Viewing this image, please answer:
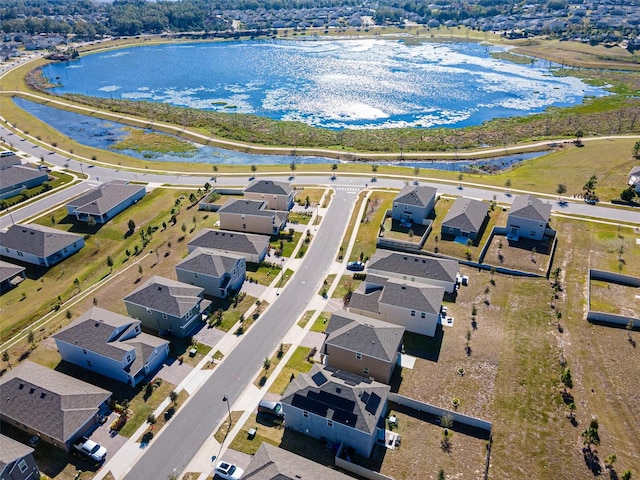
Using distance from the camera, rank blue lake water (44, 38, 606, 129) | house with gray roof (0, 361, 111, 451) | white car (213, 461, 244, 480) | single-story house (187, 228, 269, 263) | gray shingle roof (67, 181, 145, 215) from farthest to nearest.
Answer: blue lake water (44, 38, 606, 129) → gray shingle roof (67, 181, 145, 215) → single-story house (187, 228, 269, 263) → house with gray roof (0, 361, 111, 451) → white car (213, 461, 244, 480)

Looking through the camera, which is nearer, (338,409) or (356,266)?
(338,409)

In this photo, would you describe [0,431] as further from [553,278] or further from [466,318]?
[553,278]

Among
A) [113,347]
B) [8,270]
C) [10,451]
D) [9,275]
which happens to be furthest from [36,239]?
[10,451]

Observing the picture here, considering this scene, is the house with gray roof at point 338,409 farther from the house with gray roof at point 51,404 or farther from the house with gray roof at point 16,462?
the house with gray roof at point 16,462

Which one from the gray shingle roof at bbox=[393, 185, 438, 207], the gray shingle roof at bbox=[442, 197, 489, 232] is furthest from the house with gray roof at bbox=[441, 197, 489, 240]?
the gray shingle roof at bbox=[393, 185, 438, 207]

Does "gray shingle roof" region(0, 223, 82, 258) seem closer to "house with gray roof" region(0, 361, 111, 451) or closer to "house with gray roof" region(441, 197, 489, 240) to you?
"house with gray roof" region(0, 361, 111, 451)

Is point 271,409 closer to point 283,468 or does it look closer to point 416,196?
point 283,468

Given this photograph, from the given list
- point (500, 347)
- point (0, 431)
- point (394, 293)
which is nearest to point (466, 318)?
point (500, 347)

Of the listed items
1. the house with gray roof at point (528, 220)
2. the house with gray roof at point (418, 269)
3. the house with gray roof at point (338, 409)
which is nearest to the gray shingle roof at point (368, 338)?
the house with gray roof at point (338, 409)
